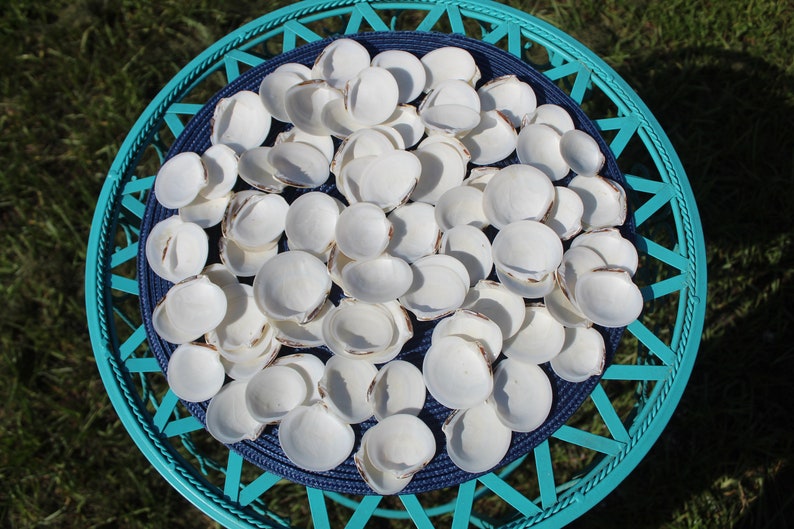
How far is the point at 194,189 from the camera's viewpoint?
109cm

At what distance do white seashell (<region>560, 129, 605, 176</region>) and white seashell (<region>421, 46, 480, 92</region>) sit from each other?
0.23 metres

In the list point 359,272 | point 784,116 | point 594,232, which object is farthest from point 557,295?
point 784,116

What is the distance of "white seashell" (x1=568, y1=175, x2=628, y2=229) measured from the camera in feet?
3.57

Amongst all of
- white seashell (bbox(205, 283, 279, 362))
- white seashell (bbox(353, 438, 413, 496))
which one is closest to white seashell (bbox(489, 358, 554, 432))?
white seashell (bbox(353, 438, 413, 496))

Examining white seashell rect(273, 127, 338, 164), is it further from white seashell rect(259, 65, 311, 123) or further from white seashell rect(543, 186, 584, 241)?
white seashell rect(543, 186, 584, 241)

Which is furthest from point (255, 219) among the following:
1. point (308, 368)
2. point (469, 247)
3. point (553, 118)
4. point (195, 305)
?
point (553, 118)

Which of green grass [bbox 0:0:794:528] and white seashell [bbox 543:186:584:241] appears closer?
white seashell [bbox 543:186:584:241]

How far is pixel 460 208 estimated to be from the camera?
109 cm

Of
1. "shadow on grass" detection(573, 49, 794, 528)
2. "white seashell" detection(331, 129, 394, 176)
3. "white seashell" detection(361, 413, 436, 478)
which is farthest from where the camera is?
"shadow on grass" detection(573, 49, 794, 528)

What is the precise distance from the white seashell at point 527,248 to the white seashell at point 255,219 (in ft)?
1.36

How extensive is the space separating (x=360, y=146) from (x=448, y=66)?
0.26 m

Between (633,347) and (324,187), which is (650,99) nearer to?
(633,347)

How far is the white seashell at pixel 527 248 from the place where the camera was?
1.04 metres

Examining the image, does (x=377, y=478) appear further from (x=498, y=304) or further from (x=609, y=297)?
(x=609, y=297)
